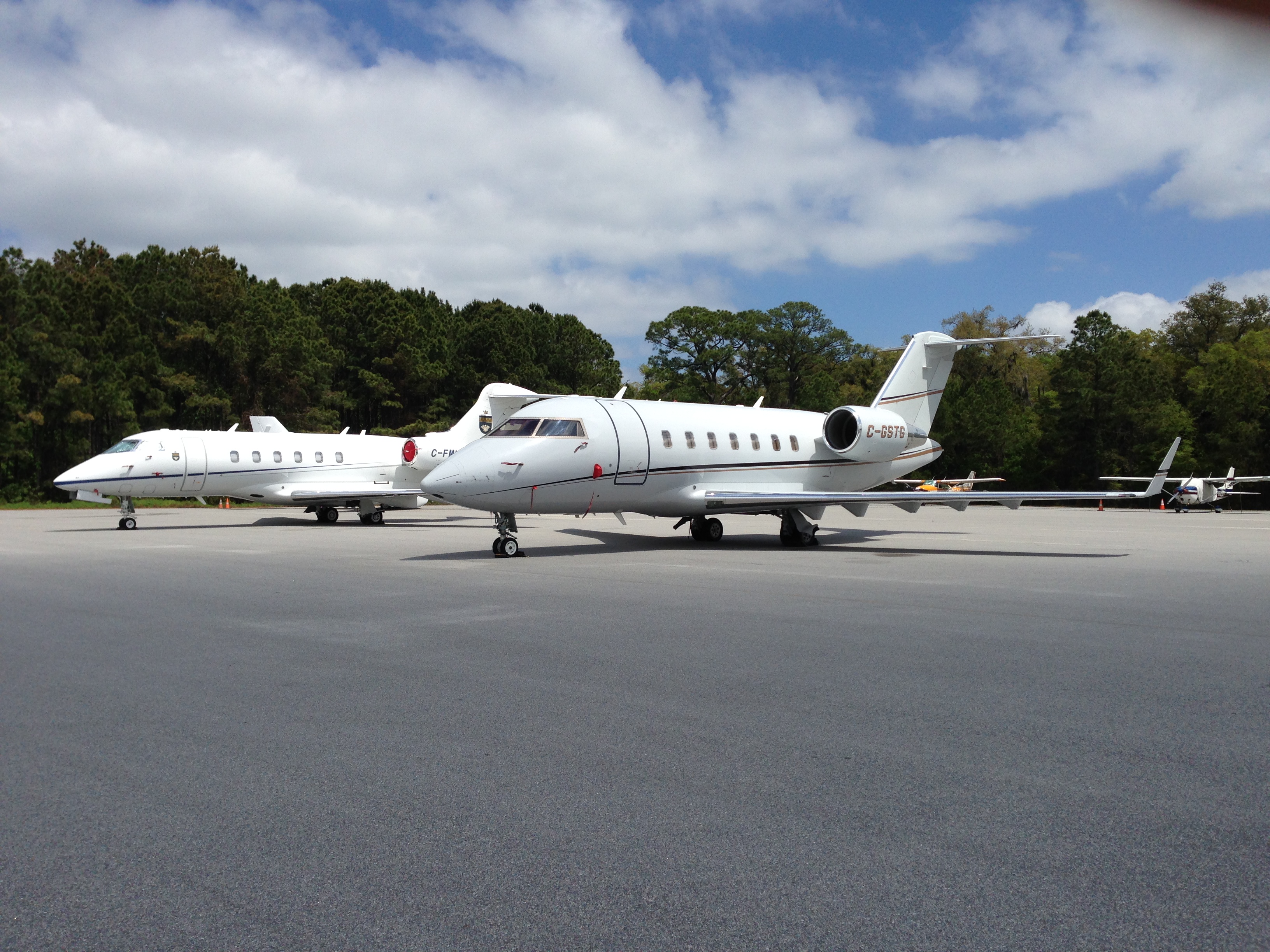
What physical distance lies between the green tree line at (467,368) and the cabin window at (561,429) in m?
37.3

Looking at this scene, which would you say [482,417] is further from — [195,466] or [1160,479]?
[1160,479]

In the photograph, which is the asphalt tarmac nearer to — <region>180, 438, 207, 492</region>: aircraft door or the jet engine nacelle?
the jet engine nacelle

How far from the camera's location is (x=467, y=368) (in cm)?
7106

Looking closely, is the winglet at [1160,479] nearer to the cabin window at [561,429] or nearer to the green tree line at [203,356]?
the cabin window at [561,429]

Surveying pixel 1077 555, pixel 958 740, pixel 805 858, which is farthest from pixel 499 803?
pixel 1077 555

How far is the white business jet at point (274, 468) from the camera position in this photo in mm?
25219

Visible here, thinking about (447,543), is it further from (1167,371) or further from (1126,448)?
(1167,371)

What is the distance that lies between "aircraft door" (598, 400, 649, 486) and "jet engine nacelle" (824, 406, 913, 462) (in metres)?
5.20

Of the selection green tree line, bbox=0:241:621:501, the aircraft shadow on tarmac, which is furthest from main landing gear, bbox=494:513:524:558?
green tree line, bbox=0:241:621:501

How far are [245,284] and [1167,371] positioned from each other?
64.3 metres

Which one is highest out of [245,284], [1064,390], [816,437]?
[245,284]

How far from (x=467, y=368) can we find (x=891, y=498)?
57.2m

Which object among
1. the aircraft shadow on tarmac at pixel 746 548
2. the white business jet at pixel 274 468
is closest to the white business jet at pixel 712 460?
the aircraft shadow on tarmac at pixel 746 548

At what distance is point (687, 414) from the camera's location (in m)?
19.1
